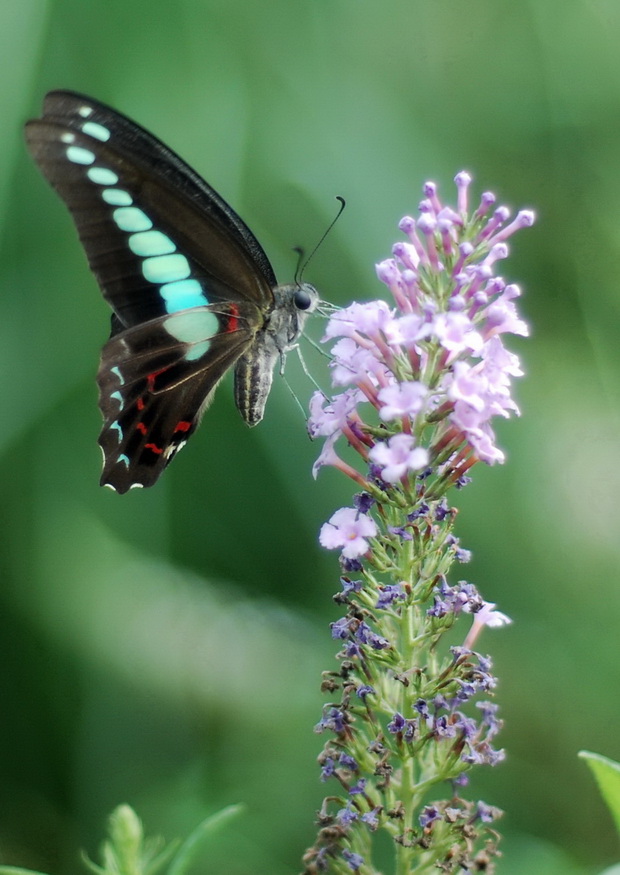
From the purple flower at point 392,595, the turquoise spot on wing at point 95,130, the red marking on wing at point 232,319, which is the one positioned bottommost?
the purple flower at point 392,595

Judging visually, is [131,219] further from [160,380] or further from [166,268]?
[160,380]

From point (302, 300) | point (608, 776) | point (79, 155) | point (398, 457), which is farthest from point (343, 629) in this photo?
point (79, 155)

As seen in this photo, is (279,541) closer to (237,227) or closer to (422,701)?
(237,227)

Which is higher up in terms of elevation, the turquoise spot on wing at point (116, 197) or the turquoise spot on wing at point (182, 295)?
the turquoise spot on wing at point (116, 197)

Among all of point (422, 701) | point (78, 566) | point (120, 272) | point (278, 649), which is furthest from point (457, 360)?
point (78, 566)

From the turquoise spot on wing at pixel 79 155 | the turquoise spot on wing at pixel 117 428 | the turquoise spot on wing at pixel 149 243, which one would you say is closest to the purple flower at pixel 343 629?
the turquoise spot on wing at pixel 117 428

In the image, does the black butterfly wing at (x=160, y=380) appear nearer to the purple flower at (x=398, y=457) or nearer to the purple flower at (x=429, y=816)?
the purple flower at (x=398, y=457)

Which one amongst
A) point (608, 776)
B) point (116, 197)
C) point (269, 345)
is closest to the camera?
point (608, 776)
